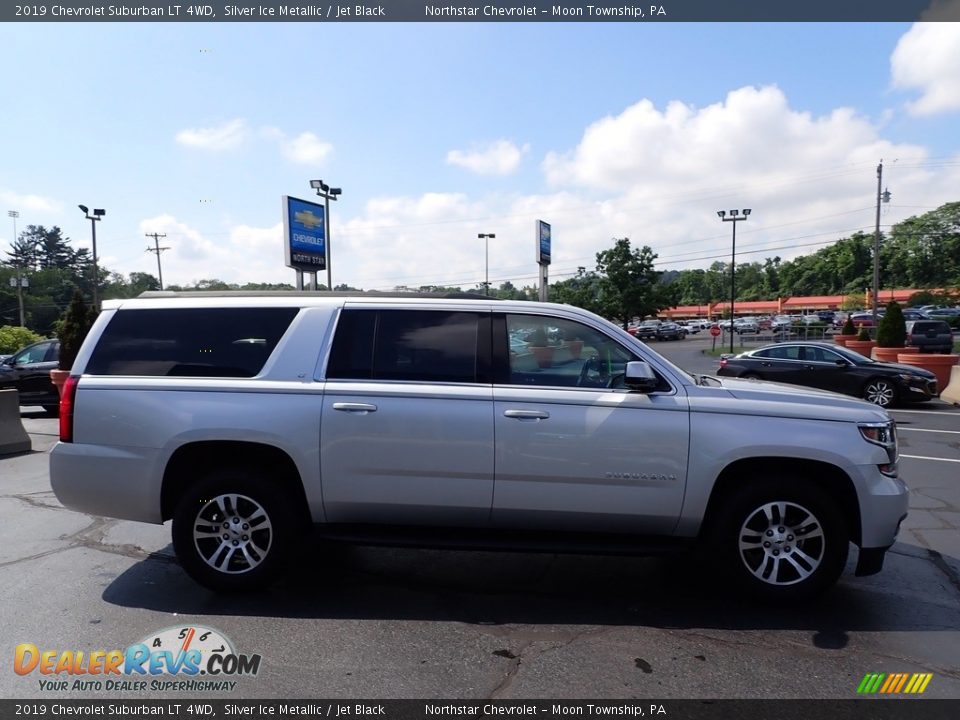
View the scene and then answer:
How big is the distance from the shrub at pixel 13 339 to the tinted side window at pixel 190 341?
42257 mm

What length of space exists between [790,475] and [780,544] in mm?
446

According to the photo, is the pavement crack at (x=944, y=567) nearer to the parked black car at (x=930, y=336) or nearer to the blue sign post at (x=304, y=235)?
the blue sign post at (x=304, y=235)

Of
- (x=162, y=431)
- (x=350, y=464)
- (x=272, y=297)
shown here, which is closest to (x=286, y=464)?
(x=350, y=464)

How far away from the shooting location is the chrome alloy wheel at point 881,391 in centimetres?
1465

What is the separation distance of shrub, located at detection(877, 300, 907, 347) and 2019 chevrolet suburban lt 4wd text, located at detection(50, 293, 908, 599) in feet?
73.9

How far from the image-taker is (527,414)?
4.28 metres

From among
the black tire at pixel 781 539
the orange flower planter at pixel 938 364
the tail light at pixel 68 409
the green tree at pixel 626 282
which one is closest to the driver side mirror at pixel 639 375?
the black tire at pixel 781 539

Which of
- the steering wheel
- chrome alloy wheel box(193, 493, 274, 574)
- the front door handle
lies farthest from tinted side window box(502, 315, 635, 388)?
chrome alloy wheel box(193, 493, 274, 574)

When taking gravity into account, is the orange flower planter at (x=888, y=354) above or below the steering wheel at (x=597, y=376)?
below

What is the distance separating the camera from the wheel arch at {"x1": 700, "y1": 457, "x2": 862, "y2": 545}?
4.31 m

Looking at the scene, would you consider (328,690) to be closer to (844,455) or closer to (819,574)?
(819,574)

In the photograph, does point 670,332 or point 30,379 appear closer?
point 30,379

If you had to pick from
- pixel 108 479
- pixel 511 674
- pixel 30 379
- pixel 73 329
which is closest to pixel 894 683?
pixel 511 674

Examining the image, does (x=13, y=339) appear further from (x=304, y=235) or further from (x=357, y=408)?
(x=357, y=408)
